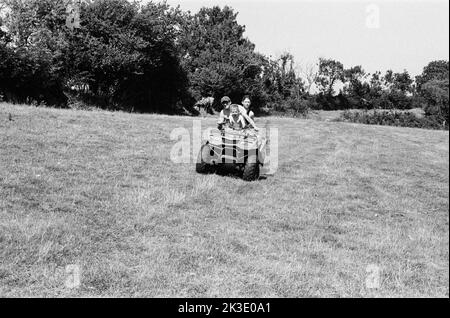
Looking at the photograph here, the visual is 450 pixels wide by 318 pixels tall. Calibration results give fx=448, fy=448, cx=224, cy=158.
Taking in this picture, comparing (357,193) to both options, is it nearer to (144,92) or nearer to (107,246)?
(107,246)

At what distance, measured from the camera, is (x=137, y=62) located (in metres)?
35.2

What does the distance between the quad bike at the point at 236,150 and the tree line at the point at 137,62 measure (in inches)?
300

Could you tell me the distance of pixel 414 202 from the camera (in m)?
11.0

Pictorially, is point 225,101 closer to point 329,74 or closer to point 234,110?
point 234,110

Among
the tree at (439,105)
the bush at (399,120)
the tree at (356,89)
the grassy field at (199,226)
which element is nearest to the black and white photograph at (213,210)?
the grassy field at (199,226)

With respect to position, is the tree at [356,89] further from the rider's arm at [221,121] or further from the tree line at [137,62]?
the rider's arm at [221,121]

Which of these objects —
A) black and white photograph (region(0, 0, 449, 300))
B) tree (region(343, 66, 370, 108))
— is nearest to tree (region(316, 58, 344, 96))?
tree (region(343, 66, 370, 108))

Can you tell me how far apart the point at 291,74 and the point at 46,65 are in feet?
130

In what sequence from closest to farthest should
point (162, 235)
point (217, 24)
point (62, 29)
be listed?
point (162, 235) < point (62, 29) < point (217, 24)

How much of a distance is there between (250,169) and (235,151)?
0.59 metres

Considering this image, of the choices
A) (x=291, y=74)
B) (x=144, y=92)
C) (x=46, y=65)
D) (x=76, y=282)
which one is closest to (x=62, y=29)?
(x=46, y=65)

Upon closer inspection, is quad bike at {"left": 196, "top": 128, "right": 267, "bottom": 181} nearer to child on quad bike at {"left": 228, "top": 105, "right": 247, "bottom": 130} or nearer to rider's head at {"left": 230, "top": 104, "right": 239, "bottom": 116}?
child on quad bike at {"left": 228, "top": 105, "right": 247, "bottom": 130}

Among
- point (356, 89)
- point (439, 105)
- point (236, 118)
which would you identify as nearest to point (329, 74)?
point (356, 89)

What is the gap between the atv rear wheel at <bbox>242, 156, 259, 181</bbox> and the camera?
36.9 ft
